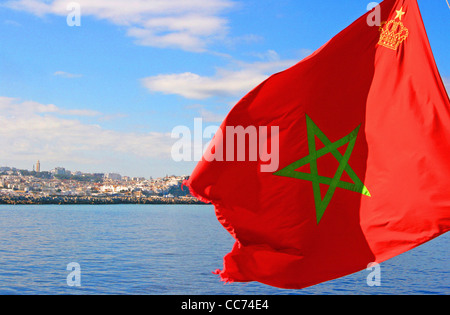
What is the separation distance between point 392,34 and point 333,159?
1963 mm

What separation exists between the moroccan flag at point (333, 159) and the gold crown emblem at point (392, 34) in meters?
0.01

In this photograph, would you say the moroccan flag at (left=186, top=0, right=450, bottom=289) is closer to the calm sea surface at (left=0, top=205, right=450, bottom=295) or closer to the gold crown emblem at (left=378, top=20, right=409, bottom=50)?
the gold crown emblem at (left=378, top=20, right=409, bottom=50)

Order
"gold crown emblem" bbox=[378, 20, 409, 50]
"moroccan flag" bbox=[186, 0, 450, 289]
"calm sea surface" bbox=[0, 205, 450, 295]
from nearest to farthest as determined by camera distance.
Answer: "moroccan flag" bbox=[186, 0, 450, 289], "gold crown emblem" bbox=[378, 20, 409, 50], "calm sea surface" bbox=[0, 205, 450, 295]

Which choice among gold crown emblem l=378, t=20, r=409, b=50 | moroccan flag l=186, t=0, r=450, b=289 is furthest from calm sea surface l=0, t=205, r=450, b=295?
gold crown emblem l=378, t=20, r=409, b=50

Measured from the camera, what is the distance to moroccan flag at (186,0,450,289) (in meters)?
6.99

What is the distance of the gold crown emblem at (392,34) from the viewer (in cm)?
727

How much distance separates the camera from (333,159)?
750 cm

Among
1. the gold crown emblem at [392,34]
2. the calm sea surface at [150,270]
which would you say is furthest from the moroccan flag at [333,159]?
the calm sea surface at [150,270]

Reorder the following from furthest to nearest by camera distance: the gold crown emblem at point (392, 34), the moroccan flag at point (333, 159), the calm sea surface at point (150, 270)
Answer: the calm sea surface at point (150, 270), the gold crown emblem at point (392, 34), the moroccan flag at point (333, 159)

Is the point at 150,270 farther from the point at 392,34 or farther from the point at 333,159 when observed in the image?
the point at 392,34

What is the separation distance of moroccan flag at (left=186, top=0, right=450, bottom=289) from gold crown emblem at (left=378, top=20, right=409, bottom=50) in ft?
0.05

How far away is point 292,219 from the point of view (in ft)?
24.3

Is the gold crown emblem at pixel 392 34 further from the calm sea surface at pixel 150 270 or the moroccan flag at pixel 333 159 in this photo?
the calm sea surface at pixel 150 270

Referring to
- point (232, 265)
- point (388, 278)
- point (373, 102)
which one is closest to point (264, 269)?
point (232, 265)
